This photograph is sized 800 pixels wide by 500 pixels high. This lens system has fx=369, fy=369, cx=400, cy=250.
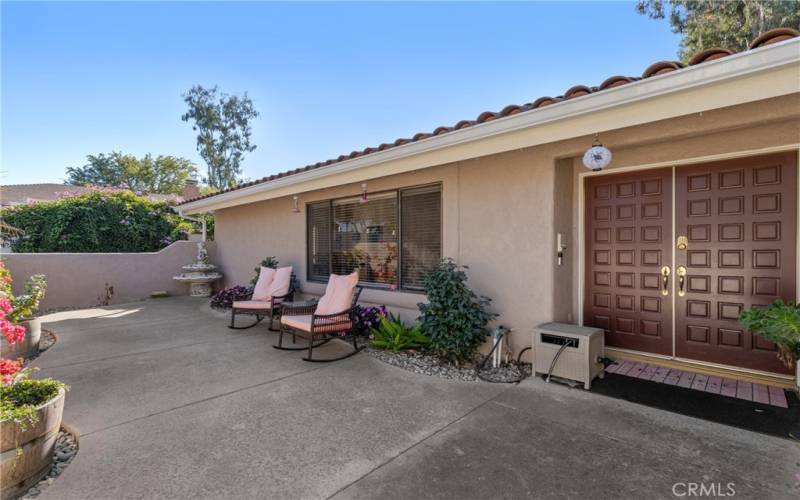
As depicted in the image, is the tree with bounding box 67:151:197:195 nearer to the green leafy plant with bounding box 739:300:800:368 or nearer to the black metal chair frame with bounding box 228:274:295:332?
the black metal chair frame with bounding box 228:274:295:332

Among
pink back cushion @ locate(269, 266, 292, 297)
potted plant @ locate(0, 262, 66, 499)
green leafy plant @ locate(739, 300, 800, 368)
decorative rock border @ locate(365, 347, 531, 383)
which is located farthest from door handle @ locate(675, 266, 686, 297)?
pink back cushion @ locate(269, 266, 292, 297)

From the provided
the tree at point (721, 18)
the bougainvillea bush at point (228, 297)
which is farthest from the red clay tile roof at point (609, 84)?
the tree at point (721, 18)

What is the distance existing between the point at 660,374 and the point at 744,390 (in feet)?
2.37

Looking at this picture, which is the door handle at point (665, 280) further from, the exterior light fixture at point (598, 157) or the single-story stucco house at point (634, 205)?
the exterior light fixture at point (598, 157)

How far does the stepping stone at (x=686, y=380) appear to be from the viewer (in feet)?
13.2

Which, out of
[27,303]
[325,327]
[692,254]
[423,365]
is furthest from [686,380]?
[27,303]

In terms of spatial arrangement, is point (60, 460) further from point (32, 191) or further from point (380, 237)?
point (32, 191)

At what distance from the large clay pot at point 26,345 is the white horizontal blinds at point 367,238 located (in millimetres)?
4833

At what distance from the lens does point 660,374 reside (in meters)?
4.32

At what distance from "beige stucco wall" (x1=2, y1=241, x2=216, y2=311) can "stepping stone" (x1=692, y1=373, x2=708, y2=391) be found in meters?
12.4

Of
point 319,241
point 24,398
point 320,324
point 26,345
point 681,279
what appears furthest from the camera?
point 319,241

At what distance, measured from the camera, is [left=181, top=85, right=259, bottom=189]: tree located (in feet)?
80.5

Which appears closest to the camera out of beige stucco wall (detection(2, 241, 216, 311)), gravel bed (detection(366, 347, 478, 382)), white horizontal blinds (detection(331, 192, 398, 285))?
gravel bed (detection(366, 347, 478, 382))

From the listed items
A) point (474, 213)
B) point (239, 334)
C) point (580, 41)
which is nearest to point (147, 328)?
point (239, 334)
